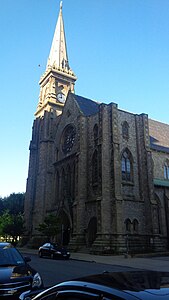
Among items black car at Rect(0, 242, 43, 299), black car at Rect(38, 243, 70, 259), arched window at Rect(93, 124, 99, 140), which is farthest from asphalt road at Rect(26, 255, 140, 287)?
arched window at Rect(93, 124, 99, 140)

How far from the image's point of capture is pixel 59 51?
165 ft

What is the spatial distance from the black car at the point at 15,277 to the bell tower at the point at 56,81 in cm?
3496

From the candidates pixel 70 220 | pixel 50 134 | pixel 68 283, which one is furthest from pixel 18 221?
pixel 68 283

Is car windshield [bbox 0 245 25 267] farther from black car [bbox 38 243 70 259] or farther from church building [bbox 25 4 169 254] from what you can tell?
church building [bbox 25 4 169 254]

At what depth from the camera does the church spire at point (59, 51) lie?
159 ft

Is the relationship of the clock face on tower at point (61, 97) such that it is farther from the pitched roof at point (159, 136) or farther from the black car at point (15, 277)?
the black car at point (15, 277)

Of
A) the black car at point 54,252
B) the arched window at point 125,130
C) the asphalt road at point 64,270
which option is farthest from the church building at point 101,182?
the asphalt road at point 64,270

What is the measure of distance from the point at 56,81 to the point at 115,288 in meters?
45.1

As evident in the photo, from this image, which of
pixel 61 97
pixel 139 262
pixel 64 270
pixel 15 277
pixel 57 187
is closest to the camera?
pixel 15 277

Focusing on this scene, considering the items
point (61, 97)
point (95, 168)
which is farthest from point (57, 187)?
point (61, 97)

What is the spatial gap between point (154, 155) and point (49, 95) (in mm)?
19120

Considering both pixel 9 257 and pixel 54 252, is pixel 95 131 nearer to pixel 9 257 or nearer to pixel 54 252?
pixel 54 252

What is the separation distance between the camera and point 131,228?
25.6 meters

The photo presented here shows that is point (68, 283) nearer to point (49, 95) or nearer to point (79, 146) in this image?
point (79, 146)
